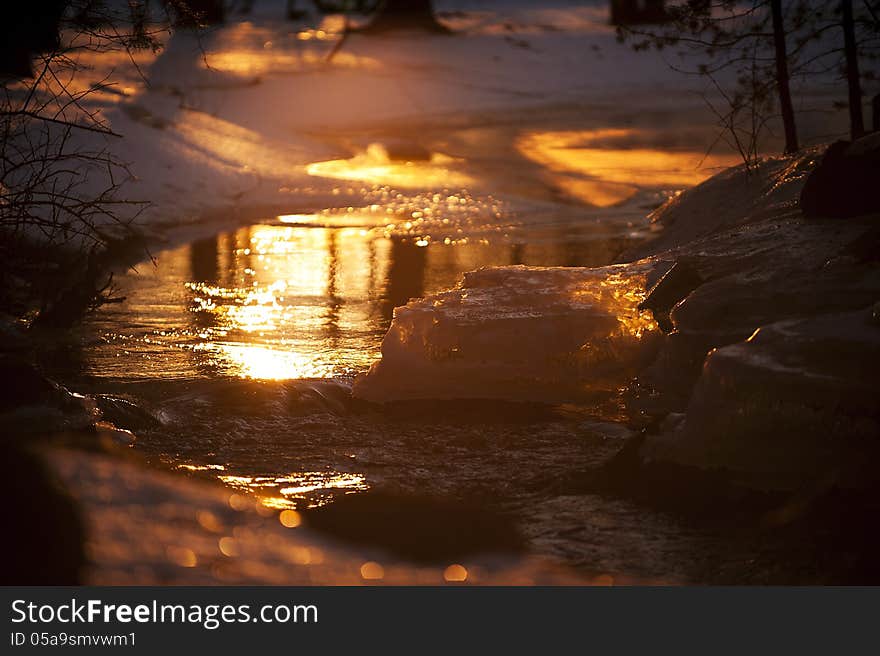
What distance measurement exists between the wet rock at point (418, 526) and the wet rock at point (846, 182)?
9.39 feet

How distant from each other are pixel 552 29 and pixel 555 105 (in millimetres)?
9130

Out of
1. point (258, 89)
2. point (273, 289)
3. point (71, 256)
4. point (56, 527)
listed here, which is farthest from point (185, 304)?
point (258, 89)

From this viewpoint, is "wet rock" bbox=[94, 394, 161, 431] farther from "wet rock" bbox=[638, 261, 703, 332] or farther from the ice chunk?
"wet rock" bbox=[638, 261, 703, 332]

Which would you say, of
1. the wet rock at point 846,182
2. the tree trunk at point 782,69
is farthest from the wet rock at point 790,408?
the tree trunk at point 782,69

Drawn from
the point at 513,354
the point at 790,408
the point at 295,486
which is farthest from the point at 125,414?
the point at 790,408

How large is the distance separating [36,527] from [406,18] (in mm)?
22276

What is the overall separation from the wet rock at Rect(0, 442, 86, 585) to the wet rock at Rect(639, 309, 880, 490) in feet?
7.75

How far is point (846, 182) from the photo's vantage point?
6.54 meters

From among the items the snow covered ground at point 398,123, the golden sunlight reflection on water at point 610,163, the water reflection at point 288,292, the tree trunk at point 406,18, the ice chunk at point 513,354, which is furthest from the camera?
the tree trunk at point 406,18

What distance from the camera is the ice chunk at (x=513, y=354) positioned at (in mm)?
6422

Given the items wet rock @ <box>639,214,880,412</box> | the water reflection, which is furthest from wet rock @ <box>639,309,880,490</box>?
the water reflection

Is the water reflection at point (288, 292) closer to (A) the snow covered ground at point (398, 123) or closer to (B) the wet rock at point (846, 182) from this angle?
(A) the snow covered ground at point (398, 123)

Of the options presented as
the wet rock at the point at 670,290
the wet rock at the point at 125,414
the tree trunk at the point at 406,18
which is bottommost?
the wet rock at the point at 125,414

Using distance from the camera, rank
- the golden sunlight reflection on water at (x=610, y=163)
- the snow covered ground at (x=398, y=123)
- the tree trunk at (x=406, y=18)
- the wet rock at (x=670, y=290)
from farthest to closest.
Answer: the tree trunk at (x=406, y=18), the golden sunlight reflection on water at (x=610, y=163), the snow covered ground at (x=398, y=123), the wet rock at (x=670, y=290)
